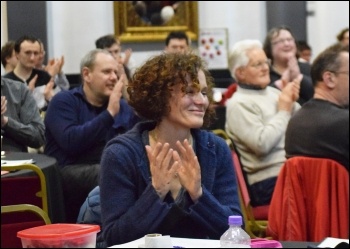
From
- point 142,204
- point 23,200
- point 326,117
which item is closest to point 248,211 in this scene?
point 326,117

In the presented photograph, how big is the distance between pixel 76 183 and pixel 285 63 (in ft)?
7.13

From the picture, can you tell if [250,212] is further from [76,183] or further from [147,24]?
[147,24]

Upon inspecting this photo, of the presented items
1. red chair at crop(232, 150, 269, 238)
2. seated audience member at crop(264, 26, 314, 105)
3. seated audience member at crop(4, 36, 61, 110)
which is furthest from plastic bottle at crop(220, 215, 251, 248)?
seated audience member at crop(4, 36, 61, 110)

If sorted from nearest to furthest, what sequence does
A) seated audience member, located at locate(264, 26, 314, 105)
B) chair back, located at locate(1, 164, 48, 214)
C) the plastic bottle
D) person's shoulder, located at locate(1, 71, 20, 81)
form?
1. the plastic bottle
2. chair back, located at locate(1, 164, 48, 214)
3. seated audience member, located at locate(264, 26, 314, 105)
4. person's shoulder, located at locate(1, 71, 20, 81)

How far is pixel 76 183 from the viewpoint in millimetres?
4383

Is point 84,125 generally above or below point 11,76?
below

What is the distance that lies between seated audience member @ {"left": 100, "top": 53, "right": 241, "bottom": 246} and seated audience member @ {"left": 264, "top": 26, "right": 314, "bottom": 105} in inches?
117

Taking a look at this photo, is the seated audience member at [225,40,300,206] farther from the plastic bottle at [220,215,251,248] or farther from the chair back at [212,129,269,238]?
the plastic bottle at [220,215,251,248]

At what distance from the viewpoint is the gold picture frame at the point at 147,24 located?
850cm

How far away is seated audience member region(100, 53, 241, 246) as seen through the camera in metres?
2.20

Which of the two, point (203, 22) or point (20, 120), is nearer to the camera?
point (20, 120)

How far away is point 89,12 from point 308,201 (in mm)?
5733

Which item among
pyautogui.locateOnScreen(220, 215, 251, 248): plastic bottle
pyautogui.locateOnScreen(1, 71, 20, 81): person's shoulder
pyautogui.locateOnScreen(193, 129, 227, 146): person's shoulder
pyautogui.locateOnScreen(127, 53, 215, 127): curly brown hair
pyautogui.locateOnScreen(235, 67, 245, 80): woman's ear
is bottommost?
pyautogui.locateOnScreen(220, 215, 251, 248): plastic bottle

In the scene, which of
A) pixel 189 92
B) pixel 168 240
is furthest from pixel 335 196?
pixel 168 240
